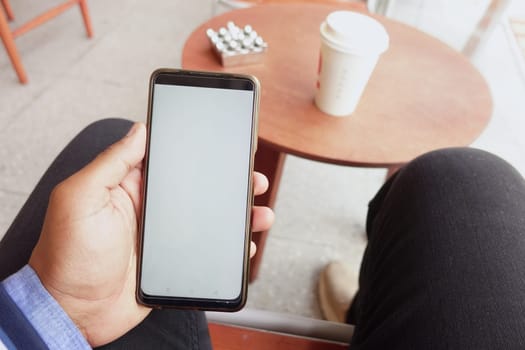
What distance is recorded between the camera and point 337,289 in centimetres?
88

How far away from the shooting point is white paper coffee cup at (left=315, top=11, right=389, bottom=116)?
526mm

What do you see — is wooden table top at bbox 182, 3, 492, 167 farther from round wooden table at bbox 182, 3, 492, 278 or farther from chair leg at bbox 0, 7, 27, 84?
chair leg at bbox 0, 7, 27, 84

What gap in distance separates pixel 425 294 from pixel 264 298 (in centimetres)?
59

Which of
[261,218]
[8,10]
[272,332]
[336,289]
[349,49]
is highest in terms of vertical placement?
[349,49]

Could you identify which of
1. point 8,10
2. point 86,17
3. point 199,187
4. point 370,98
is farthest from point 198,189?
point 8,10

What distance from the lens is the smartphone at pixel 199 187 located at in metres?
0.46

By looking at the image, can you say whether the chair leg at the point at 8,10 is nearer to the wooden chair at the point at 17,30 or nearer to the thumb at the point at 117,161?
the wooden chair at the point at 17,30

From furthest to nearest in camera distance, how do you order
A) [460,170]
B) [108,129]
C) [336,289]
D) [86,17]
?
[86,17] → [336,289] → [108,129] → [460,170]

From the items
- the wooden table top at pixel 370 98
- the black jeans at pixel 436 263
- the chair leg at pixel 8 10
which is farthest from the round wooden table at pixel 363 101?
the chair leg at pixel 8 10

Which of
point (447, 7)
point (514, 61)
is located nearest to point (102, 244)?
point (514, 61)

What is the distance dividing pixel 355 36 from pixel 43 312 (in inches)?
19.9

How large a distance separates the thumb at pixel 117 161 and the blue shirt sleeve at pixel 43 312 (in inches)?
4.8

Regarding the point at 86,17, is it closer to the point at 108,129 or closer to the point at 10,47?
the point at 10,47

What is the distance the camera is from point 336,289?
0.88 metres
